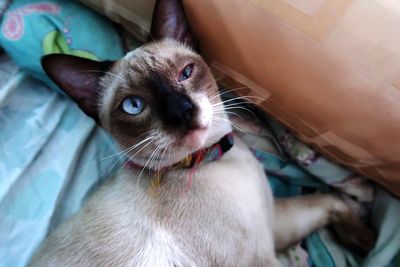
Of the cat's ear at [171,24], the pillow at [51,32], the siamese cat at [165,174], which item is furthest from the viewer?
the pillow at [51,32]

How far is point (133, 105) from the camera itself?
3.44 feet

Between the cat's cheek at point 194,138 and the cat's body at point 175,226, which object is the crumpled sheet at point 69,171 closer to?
the cat's body at point 175,226

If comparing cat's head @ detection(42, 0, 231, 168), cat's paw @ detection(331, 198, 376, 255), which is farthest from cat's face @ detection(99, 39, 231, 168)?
cat's paw @ detection(331, 198, 376, 255)

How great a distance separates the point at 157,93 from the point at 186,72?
13 cm

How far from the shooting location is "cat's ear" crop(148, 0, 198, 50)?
43.3 inches

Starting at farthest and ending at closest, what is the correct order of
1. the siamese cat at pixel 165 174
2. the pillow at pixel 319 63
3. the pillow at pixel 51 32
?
the pillow at pixel 51 32
the siamese cat at pixel 165 174
the pillow at pixel 319 63

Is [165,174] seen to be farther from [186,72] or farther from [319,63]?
[319,63]

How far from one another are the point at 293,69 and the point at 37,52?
0.97 m

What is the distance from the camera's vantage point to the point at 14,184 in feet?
4.42

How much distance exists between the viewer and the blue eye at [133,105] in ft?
3.38

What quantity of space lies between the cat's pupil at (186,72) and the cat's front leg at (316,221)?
2.07 feet

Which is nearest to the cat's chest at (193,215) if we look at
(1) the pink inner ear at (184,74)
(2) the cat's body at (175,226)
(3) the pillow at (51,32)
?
(2) the cat's body at (175,226)

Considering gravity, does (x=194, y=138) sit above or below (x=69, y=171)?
above

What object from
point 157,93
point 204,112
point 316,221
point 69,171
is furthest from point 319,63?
point 69,171
